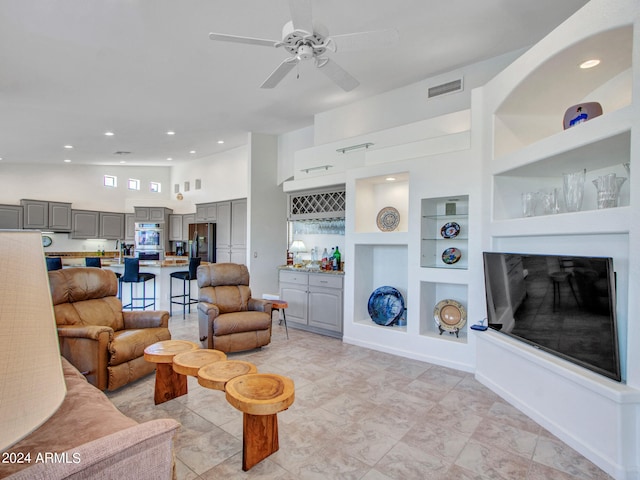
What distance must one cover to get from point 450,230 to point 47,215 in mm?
9240

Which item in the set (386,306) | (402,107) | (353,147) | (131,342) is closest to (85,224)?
(131,342)

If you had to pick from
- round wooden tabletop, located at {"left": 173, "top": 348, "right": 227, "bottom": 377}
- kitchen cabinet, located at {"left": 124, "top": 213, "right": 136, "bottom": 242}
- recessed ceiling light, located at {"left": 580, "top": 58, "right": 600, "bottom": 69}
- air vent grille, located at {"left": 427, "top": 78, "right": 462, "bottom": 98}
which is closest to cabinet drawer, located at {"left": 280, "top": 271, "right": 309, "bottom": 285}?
round wooden tabletop, located at {"left": 173, "top": 348, "right": 227, "bottom": 377}

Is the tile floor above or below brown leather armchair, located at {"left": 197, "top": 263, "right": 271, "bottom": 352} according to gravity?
below

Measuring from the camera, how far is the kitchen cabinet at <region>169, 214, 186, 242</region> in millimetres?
9187

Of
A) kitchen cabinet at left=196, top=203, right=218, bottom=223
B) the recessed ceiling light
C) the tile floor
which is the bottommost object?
the tile floor

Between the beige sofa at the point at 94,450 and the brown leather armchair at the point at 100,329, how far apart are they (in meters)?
1.25

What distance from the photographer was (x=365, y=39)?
8.32 feet

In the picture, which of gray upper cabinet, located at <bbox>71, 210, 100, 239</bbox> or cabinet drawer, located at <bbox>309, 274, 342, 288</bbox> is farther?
gray upper cabinet, located at <bbox>71, 210, 100, 239</bbox>

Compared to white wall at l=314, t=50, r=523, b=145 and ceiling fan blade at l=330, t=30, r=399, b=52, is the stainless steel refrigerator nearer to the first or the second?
white wall at l=314, t=50, r=523, b=145

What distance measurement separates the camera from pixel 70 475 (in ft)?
3.45

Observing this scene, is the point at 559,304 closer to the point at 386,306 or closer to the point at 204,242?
the point at 386,306

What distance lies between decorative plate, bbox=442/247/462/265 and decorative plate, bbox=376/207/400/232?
2.63ft

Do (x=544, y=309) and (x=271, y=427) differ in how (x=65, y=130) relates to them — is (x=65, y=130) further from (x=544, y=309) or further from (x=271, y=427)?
(x=544, y=309)

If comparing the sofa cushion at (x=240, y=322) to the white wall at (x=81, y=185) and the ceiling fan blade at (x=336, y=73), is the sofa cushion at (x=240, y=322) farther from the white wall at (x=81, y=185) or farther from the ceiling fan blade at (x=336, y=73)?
the white wall at (x=81, y=185)
